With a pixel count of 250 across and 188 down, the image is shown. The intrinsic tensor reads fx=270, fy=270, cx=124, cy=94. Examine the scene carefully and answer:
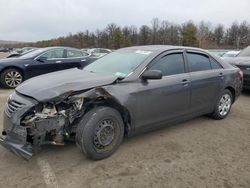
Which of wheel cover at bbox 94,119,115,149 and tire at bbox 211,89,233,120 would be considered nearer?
wheel cover at bbox 94,119,115,149

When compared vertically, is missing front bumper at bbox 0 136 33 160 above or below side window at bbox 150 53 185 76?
below

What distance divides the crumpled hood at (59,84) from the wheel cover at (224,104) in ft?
9.06

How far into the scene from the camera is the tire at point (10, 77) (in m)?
9.02

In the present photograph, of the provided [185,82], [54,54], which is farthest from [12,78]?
[185,82]

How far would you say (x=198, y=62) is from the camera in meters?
5.08

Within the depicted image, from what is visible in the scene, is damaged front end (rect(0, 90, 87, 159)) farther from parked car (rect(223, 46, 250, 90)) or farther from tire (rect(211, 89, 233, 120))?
parked car (rect(223, 46, 250, 90))

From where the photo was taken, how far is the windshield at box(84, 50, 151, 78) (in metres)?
4.17

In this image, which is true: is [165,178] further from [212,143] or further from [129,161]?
[212,143]

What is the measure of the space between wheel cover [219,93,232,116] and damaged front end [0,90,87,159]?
128 inches

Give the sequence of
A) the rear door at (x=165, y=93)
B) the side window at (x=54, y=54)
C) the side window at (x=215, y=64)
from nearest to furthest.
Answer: the rear door at (x=165, y=93) < the side window at (x=215, y=64) < the side window at (x=54, y=54)

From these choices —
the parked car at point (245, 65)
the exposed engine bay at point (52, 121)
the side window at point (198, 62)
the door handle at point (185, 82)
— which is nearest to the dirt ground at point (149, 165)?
the exposed engine bay at point (52, 121)

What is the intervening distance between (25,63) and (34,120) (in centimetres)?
641

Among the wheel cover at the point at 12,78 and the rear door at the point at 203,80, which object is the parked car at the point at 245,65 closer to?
the rear door at the point at 203,80

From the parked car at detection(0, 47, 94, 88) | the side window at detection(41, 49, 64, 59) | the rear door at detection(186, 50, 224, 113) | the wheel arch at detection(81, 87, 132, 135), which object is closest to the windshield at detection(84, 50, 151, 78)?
the wheel arch at detection(81, 87, 132, 135)
